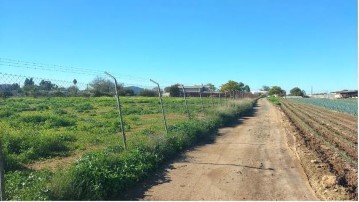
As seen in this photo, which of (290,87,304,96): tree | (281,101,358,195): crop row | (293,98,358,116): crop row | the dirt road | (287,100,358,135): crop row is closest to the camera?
the dirt road

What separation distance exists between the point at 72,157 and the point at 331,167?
687 centimetres

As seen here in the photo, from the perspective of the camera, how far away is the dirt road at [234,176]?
8211 millimetres

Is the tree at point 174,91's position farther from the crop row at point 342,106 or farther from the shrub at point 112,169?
the shrub at point 112,169

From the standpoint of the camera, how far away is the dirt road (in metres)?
8.21

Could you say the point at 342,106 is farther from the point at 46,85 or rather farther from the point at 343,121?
the point at 46,85

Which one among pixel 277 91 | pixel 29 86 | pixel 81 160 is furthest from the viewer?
pixel 277 91

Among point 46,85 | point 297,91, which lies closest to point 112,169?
point 46,85

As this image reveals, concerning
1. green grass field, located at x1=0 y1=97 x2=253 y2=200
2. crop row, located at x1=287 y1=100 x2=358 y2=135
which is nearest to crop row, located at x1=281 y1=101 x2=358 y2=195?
crop row, located at x1=287 y1=100 x2=358 y2=135

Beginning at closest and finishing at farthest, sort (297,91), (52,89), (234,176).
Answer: (234,176)
(52,89)
(297,91)

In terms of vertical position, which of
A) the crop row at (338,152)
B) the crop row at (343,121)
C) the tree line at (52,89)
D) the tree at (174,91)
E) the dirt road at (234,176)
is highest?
the tree at (174,91)

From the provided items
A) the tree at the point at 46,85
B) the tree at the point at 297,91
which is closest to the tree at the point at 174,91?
the tree at the point at 46,85

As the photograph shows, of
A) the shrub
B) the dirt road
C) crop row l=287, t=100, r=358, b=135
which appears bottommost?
crop row l=287, t=100, r=358, b=135

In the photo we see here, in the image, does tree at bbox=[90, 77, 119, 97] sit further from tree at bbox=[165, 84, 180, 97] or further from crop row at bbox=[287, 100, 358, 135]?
tree at bbox=[165, 84, 180, 97]

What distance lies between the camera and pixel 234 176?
9758 mm
